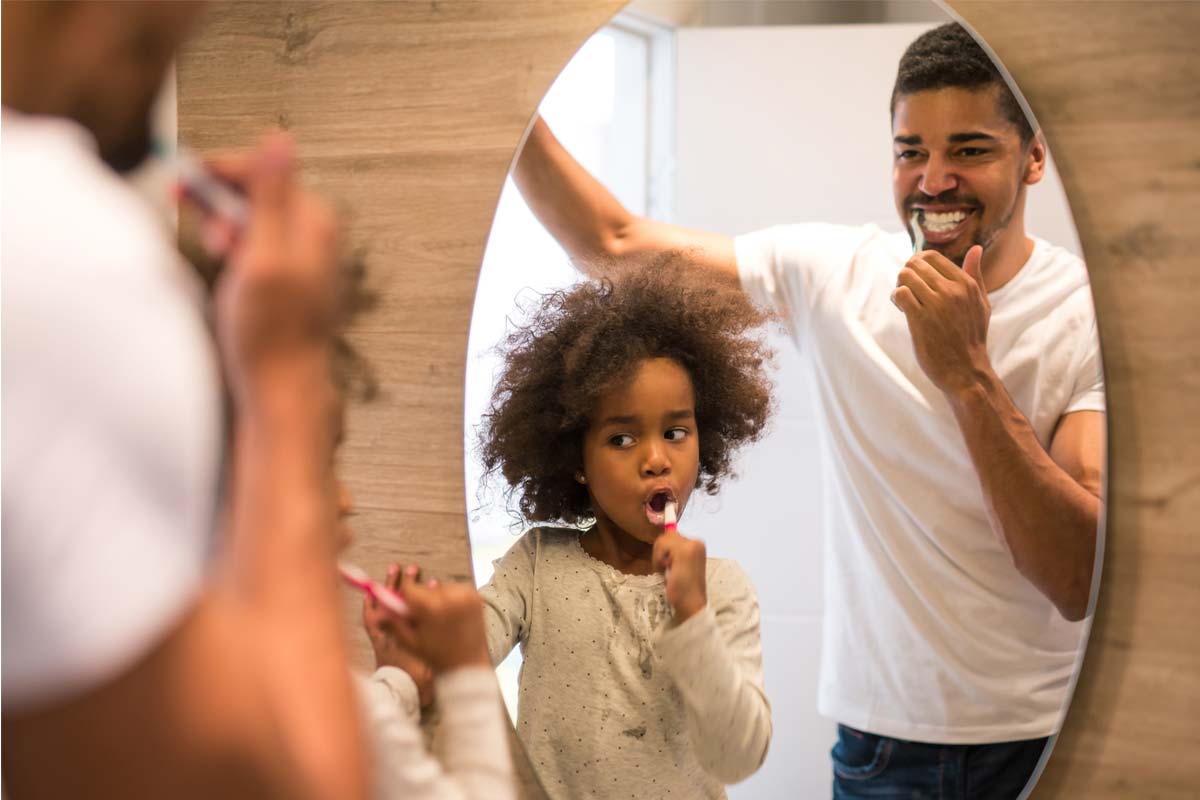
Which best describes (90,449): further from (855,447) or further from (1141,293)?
(1141,293)

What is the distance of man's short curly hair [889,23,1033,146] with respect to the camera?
74 centimetres

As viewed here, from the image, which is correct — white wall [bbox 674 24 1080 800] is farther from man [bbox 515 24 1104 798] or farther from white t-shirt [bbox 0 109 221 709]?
white t-shirt [bbox 0 109 221 709]

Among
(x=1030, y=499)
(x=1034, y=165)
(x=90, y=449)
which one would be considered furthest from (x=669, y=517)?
(x=90, y=449)

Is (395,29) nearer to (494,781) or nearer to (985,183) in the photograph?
(985,183)

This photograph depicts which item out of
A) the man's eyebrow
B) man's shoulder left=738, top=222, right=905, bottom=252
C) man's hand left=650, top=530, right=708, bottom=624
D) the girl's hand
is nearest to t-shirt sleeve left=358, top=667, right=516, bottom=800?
the girl's hand

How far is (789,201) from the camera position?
0.77m

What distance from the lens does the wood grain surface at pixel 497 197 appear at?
0.76m

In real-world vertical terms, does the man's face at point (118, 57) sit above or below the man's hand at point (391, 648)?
above

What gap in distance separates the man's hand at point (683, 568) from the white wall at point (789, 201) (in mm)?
14

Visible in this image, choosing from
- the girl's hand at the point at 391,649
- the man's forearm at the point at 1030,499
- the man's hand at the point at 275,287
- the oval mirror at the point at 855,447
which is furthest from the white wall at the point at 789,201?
the man's hand at the point at 275,287

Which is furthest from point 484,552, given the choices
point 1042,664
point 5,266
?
point 5,266

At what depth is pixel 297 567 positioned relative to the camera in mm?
376

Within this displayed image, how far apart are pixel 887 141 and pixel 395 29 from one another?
1.32 ft

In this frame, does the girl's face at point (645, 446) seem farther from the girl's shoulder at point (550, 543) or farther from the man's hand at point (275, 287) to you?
the man's hand at point (275, 287)
